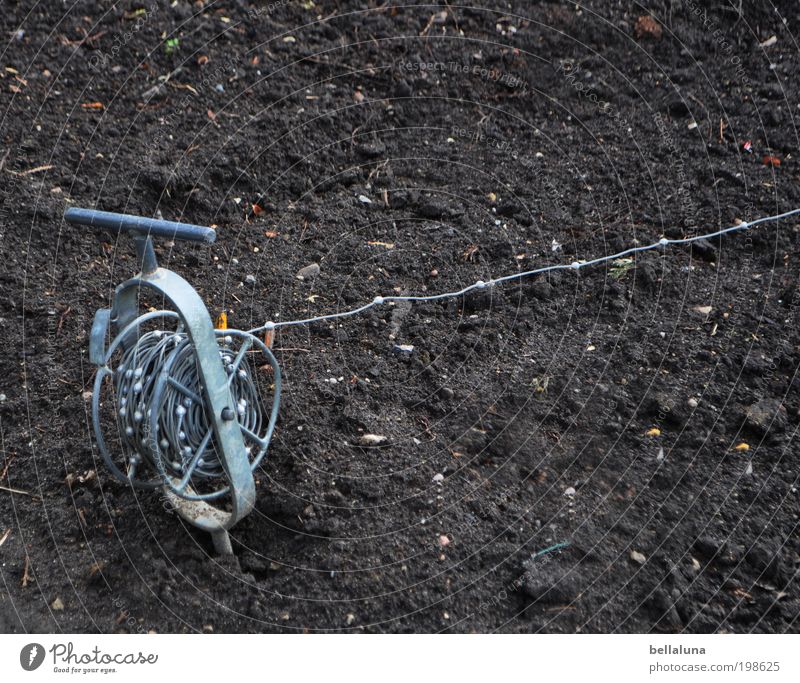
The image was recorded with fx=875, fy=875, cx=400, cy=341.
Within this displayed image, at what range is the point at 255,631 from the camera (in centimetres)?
284

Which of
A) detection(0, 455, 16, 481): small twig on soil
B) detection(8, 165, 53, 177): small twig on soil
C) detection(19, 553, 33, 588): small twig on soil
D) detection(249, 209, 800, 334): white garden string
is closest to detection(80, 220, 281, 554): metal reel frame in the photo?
detection(19, 553, 33, 588): small twig on soil

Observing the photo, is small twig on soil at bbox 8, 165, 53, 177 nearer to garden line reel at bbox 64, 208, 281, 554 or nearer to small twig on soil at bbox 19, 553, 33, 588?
garden line reel at bbox 64, 208, 281, 554

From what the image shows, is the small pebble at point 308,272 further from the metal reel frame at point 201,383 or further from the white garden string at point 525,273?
the metal reel frame at point 201,383

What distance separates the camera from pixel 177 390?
274cm

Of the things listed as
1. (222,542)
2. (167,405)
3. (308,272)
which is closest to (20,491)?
(222,542)

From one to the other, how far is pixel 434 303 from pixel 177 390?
63.1 inches

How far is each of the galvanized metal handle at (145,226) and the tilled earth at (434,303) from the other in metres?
1.11

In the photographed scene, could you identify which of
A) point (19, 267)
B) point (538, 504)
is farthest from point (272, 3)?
point (538, 504)

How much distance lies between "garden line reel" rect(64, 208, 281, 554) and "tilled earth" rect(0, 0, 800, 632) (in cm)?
33

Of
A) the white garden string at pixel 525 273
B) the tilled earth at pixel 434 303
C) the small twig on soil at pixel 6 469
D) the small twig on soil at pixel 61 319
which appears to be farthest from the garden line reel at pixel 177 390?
the small twig on soil at pixel 61 319

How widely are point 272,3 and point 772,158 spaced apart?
10.3ft

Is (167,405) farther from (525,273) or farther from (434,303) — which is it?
(525,273)

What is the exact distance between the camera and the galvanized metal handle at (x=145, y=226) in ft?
8.20

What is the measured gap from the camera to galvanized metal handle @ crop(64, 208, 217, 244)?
2.50 meters
